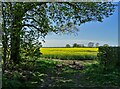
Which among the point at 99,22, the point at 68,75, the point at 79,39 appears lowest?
the point at 68,75

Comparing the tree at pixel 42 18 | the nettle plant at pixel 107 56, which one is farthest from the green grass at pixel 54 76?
the tree at pixel 42 18

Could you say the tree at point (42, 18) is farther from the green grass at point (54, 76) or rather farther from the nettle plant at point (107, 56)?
the nettle plant at point (107, 56)

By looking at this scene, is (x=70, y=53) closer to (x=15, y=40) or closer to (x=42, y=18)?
(x=42, y=18)

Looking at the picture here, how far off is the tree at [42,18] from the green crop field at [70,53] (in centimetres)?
46

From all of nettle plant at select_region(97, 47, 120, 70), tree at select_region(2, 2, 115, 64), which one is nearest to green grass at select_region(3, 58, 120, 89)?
nettle plant at select_region(97, 47, 120, 70)

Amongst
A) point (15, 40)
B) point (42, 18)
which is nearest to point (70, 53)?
point (42, 18)

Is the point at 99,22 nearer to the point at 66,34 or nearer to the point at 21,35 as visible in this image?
the point at 66,34

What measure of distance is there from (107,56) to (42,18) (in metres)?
1.99

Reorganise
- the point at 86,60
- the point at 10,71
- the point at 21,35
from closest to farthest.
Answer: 1. the point at 21,35
2. the point at 10,71
3. the point at 86,60

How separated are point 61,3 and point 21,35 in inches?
37.6

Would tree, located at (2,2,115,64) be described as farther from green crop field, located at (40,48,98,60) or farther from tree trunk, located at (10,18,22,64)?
green crop field, located at (40,48,98,60)

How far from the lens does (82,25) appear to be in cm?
501

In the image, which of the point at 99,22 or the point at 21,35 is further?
the point at 99,22

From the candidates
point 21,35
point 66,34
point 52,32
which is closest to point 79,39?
point 66,34
